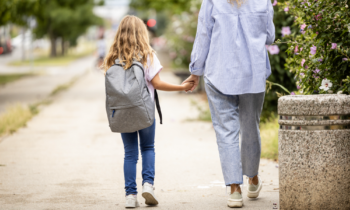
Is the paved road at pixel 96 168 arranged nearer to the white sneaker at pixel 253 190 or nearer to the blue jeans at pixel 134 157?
the white sneaker at pixel 253 190

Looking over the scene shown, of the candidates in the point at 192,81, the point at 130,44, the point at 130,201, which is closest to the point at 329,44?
the point at 192,81

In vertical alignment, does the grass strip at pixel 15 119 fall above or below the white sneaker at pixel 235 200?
below

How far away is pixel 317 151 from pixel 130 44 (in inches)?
64.6

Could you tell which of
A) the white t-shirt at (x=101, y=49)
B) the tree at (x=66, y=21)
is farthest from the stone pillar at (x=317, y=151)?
the tree at (x=66, y=21)

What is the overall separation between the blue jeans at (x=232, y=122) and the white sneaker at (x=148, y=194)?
62 cm

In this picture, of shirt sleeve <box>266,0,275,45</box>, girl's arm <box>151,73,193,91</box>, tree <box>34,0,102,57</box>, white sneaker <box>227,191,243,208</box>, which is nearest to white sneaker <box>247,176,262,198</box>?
white sneaker <box>227,191,243,208</box>

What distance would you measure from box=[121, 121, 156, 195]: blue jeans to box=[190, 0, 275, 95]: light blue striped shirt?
737mm

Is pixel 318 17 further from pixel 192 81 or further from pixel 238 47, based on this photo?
pixel 192 81

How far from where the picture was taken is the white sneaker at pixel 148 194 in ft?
12.5

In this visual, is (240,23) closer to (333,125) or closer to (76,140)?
(333,125)

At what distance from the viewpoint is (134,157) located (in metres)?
3.88

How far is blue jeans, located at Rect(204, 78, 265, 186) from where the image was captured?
11.9 feet

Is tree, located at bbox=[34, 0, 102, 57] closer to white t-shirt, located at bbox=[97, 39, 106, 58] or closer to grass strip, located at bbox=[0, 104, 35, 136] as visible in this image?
white t-shirt, located at bbox=[97, 39, 106, 58]

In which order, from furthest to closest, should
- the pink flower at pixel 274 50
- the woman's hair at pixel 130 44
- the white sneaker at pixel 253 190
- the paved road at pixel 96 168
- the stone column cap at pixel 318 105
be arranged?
1. the pink flower at pixel 274 50
2. the paved road at pixel 96 168
3. the white sneaker at pixel 253 190
4. the woman's hair at pixel 130 44
5. the stone column cap at pixel 318 105
